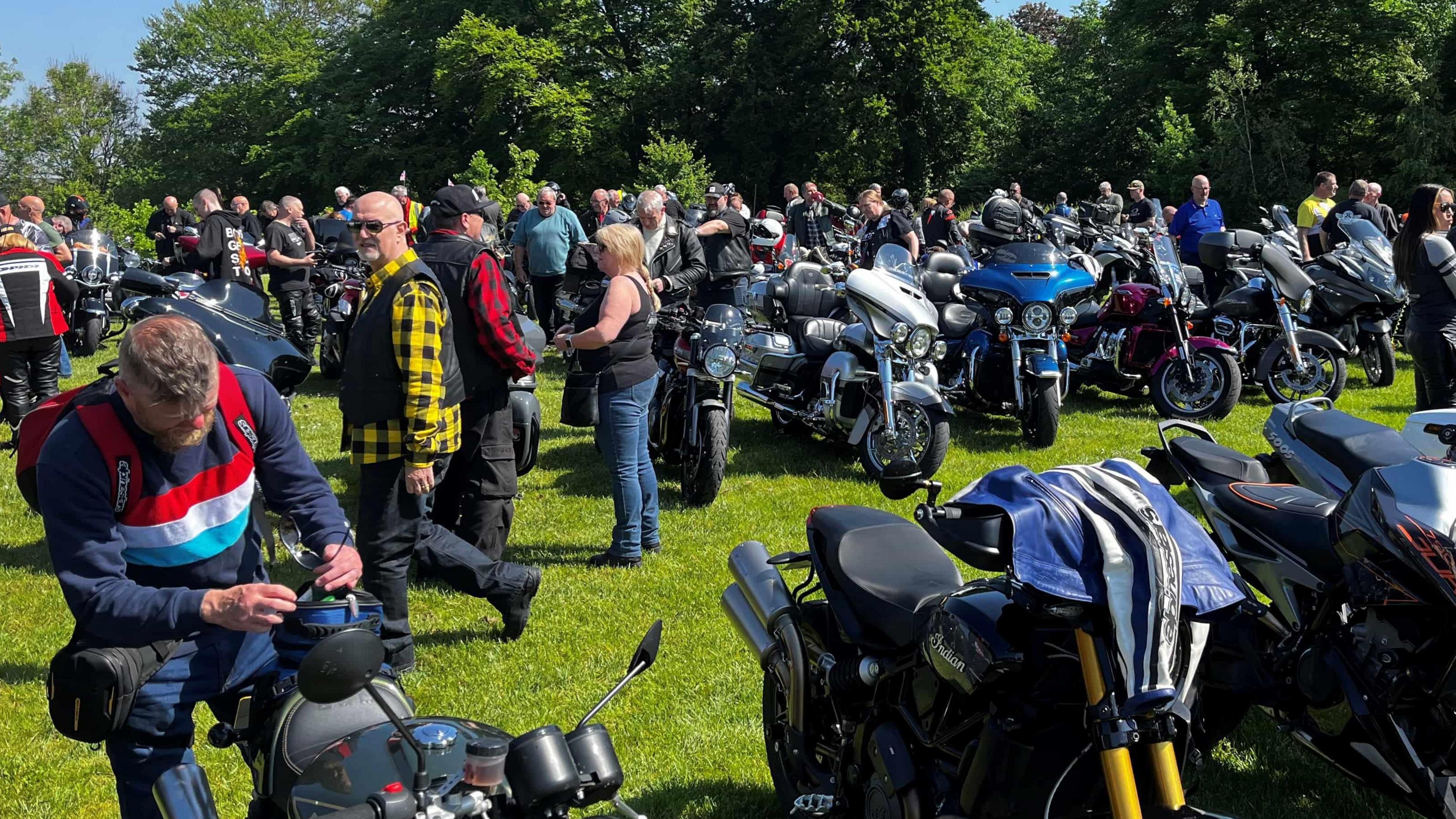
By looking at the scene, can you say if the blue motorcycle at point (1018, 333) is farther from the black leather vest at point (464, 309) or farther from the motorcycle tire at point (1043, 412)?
the black leather vest at point (464, 309)

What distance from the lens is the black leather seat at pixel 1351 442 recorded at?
3703mm

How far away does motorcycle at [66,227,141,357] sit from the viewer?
13508 millimetres

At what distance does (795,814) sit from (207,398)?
1.81m

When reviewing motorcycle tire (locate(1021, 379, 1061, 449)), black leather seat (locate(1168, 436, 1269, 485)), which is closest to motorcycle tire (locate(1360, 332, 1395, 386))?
motorcycle tire (locate(1021, 379, 1061, 449))

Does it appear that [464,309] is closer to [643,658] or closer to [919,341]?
[919,341]

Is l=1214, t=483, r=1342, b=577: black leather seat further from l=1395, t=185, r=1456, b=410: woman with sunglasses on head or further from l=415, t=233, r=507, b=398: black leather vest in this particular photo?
l=1395, t=185, r=1456, b=410: woman with sunglasses on head

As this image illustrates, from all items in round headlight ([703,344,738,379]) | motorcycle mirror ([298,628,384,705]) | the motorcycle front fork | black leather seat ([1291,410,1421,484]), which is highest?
round headlight ([703,344,738,379])

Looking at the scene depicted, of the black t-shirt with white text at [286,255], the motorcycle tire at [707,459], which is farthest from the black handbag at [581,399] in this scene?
the black t-shirt with white text at [286,255]

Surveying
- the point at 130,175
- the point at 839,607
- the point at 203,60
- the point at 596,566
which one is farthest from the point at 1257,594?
the point at 203,60

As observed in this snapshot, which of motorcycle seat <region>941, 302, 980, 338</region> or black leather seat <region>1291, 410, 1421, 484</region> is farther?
motorcycle seat <region>941, 302, 980, 338</region>

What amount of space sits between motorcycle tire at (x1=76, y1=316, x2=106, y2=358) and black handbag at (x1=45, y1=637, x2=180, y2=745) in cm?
1290

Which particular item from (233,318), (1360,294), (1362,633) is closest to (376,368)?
(233,318)

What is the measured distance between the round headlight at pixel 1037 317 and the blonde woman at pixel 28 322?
6922mm

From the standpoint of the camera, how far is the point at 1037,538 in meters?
2.12
